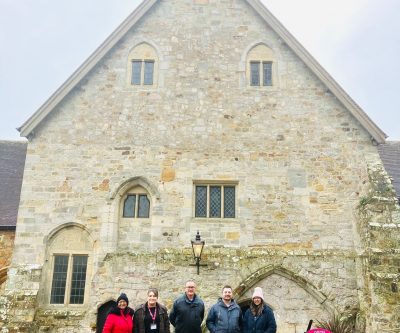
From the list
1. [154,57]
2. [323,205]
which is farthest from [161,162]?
[323,205]

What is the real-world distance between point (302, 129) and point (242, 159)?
1844mm

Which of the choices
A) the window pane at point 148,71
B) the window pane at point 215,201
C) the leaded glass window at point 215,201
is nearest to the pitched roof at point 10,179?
the leaded glass window at point 215,201

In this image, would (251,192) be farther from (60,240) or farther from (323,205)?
(60,240)

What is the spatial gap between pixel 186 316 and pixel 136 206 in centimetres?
501

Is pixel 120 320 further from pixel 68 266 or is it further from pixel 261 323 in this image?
pixel 68 266

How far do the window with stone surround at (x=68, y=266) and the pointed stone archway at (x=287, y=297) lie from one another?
12.7 feet

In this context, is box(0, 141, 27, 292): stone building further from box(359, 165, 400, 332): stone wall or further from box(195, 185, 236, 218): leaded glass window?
box(359, 165, 400, 332): stone wall

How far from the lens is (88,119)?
12.7 m

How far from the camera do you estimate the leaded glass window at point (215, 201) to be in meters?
12.1

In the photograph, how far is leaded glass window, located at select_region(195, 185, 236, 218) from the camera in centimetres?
1211

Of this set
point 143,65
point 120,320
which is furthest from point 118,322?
point 143,65

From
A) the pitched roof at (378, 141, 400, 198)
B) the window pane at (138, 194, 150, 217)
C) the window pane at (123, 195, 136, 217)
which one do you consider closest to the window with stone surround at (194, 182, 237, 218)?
the window pane at (138, 194, 150, 217)

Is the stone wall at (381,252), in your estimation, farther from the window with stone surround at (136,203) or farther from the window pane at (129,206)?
the window pane at (129,206)

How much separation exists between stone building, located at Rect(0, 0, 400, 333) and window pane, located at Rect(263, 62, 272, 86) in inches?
1.6
